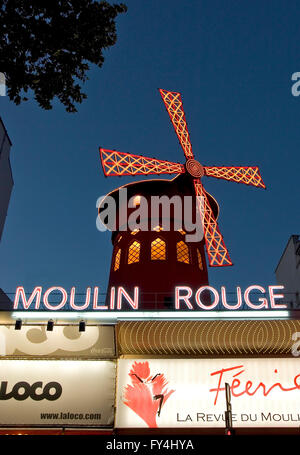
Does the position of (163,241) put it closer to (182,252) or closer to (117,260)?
(182,252)

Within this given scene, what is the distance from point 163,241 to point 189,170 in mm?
3112

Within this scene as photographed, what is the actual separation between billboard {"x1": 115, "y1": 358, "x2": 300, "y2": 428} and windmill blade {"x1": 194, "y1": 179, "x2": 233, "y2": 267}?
4.99 metres

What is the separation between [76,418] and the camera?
9039 mm

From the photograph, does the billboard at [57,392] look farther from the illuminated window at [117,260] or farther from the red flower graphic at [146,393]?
the illuminated window at [117,260]

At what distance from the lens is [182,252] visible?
14.2m

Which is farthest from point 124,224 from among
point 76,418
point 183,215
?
point 76,418

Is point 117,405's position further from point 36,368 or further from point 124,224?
point 124,224

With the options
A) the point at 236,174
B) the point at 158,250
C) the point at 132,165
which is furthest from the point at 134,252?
the point at 236,174

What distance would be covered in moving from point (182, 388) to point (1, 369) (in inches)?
157

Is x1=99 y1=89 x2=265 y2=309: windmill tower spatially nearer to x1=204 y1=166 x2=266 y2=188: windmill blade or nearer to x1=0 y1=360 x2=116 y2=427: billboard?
x1=204 y1=166 x2=266 y2=188: windmill blade

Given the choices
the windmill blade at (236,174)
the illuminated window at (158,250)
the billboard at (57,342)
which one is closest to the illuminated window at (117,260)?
the illuminated window at (158,250)

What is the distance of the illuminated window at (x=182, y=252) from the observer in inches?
553

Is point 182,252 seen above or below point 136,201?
below

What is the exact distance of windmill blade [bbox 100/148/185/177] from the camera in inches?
591
